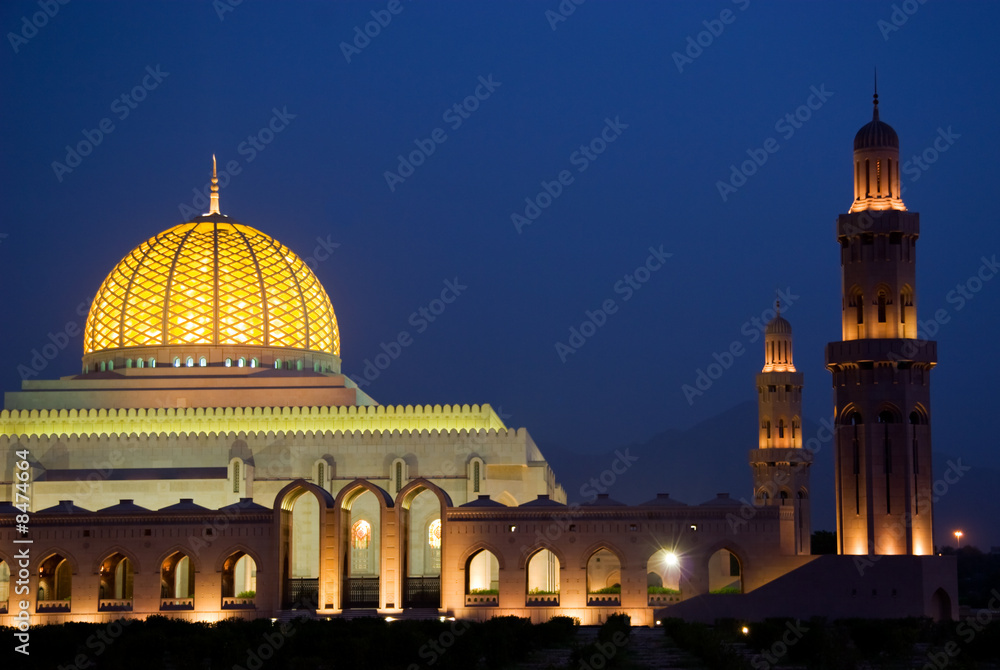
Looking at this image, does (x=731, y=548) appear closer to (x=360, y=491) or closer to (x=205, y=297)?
(x=360, y=491)

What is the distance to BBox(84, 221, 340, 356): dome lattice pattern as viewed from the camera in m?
41.8

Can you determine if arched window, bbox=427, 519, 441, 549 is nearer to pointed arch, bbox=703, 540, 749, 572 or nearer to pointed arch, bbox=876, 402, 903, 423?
pointed arch, bbox=703, 540, 749, 572

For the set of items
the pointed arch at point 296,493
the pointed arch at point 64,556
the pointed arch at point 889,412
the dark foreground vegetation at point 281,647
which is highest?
the pointed arch at point 889,412

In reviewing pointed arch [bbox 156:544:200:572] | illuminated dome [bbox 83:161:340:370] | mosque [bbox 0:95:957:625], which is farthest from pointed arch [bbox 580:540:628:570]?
illuminated dome [bbox 83:161:340:370]

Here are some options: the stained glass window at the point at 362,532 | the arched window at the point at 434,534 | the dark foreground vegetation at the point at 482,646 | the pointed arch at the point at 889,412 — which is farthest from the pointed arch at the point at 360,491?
the pointed arch at the point at 889,412

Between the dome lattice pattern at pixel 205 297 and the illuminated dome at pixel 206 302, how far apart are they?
0.03 meters

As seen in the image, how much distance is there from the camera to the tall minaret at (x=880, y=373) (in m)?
31.2

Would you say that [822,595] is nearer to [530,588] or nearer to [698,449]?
[530,588]

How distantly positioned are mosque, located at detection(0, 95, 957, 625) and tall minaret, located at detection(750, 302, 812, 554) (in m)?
10.1

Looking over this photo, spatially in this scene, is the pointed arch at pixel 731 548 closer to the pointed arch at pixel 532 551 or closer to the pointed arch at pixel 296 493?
the pointed arch at pixel 532 551

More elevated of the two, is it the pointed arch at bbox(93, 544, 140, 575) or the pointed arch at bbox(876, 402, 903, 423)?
the pointed arch at bbox(876, 402, 903, 423)

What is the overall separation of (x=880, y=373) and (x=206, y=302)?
19.1 meters

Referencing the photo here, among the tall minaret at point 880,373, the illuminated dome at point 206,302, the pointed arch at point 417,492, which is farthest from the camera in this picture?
the illuminated dome at point 206,302

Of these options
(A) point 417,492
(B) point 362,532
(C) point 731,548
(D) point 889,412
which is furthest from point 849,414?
(B) point 362,532
